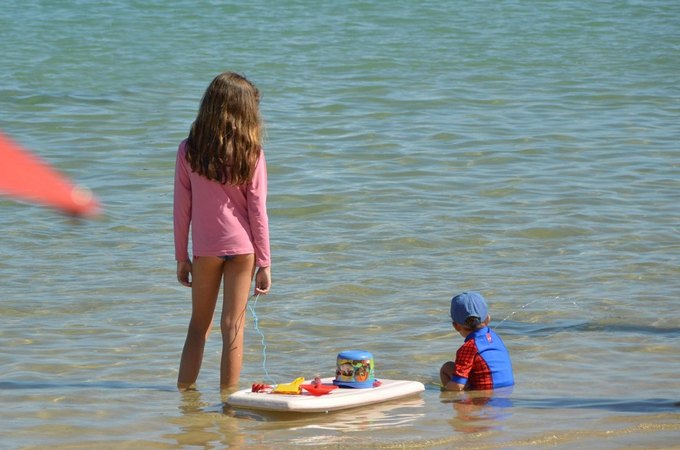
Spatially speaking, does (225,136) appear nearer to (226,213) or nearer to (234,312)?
(226,213)

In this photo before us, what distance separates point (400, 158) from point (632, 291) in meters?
4.56

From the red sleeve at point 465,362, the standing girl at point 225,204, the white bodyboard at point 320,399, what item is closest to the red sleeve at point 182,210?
the standing girl at point 225,204

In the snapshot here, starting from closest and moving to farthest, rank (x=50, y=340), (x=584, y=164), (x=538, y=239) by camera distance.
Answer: (x=50, y=340), (x=538, y=239), (x=584, y=164)

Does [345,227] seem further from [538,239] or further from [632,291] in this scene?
[632,291]

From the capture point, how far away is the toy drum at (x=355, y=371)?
5.48 m

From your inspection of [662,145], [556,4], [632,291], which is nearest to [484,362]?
[632,291]

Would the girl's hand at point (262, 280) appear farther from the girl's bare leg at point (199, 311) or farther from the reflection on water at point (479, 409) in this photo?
the reflection on water at point (479, 409)

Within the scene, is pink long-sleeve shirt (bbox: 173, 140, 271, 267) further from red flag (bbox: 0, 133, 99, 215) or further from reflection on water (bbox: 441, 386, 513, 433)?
red flag (bbox: 0, 133, 99, 215)

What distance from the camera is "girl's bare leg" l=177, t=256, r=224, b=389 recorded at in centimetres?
551

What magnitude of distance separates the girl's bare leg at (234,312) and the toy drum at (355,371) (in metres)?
0.50

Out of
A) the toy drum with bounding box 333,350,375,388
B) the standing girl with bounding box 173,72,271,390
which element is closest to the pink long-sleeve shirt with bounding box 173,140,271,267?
the standing girl with bounding box 173,72,271,390

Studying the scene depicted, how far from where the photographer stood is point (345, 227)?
9359 mm

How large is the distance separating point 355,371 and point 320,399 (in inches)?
12.5

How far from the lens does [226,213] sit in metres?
5.41
